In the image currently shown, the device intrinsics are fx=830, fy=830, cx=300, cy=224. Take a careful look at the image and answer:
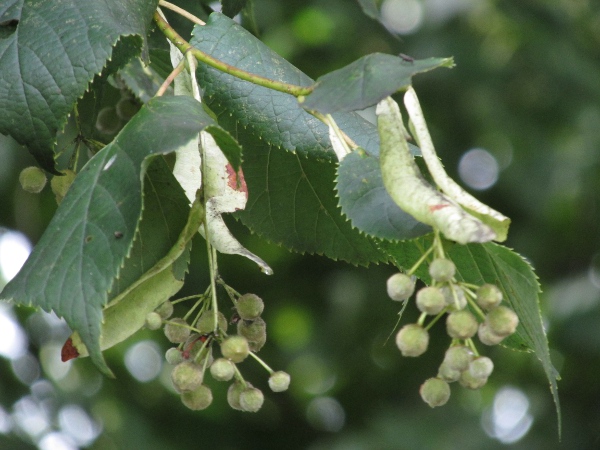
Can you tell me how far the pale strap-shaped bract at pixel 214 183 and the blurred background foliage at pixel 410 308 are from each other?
1.92 m

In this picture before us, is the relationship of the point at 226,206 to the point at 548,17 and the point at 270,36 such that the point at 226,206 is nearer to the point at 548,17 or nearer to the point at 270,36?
the point at 270,36

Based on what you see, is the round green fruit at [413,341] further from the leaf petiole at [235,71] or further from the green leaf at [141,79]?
the green leaf at [141,79]

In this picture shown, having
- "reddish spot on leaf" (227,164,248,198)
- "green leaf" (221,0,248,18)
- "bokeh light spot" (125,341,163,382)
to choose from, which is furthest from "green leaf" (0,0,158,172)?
"bokeh light spot" (125,341,163,382)

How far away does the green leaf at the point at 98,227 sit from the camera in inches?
33.7

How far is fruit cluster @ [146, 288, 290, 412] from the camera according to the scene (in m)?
0.90

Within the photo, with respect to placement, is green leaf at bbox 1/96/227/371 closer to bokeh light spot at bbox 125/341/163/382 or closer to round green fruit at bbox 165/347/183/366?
round green fruit at bbox 165/347/183/366

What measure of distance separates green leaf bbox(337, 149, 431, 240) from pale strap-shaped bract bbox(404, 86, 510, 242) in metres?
0.05

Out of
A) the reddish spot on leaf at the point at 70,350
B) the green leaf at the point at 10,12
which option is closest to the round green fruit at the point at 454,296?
the reddish spot on leaf at the point at 70,350

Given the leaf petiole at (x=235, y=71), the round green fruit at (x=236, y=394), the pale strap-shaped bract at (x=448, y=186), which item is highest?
the leaf petiole at (x=235, y=71)

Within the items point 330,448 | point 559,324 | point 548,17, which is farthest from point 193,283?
point 548,17

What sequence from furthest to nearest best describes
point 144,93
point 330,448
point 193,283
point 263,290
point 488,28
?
point 488,28
point 263,290
point 330,448
point 193,283
point 144,93

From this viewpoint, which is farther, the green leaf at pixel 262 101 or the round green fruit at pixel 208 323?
the green leaf at pixel 262 101

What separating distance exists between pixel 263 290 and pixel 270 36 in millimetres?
1120

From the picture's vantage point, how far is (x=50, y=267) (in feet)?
2.93
